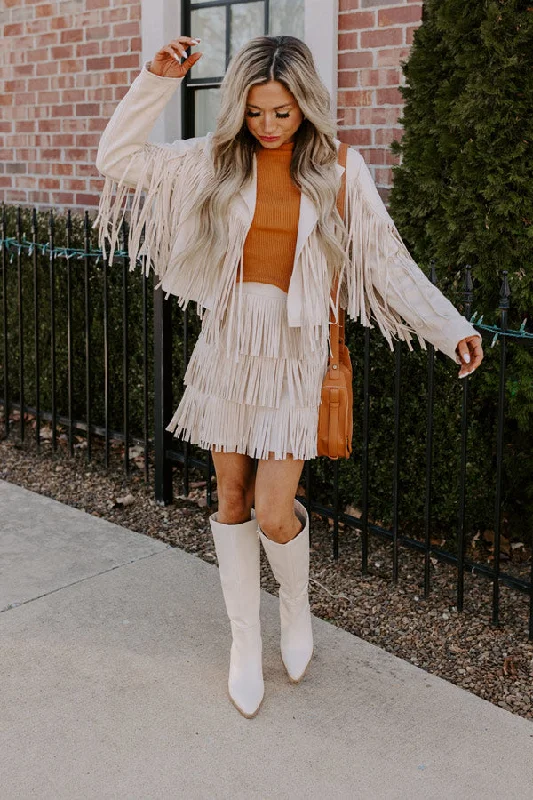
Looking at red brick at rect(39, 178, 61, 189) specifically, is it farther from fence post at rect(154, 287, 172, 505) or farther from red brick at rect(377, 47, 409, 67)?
red brick at rect(377, 47, 409, 67)

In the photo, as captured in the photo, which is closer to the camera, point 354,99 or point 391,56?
point 391,56

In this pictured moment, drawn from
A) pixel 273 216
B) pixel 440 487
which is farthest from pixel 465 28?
pixel 440 487

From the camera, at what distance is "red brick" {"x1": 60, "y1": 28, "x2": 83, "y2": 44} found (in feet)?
21.7

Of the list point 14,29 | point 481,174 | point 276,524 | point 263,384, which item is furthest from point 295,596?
point 14,29

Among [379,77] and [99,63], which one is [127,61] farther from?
[379,77]

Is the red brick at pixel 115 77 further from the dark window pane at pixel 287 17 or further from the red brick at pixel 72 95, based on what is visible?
the dark window pane at pixel 287 17

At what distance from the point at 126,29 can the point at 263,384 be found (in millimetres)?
4212

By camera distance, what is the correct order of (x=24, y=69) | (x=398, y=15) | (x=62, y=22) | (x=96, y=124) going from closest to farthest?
(x=398, y=15), (x=96, y=124), (x=62, y=22), (x=24, y=69)

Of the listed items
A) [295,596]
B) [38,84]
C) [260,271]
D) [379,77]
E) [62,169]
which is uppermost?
[38,84]

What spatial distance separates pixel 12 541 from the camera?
4.32 m

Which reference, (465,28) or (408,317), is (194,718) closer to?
(408,317)

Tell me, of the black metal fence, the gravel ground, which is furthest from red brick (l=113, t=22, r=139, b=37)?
the gravel ground

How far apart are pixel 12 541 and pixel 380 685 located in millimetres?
1924

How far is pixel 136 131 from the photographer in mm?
2898
